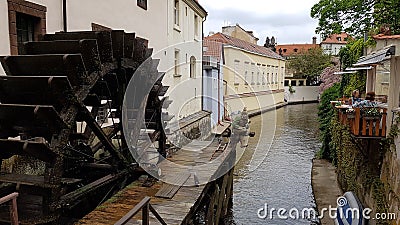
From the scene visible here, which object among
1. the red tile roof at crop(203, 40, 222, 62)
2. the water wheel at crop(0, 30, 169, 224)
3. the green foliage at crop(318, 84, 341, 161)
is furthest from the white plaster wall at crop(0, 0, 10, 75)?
the red tile roof at crop(203, 40, 222, 62)

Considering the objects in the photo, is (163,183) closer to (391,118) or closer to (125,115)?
(125,115)

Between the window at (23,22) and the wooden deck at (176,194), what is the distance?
2.75m

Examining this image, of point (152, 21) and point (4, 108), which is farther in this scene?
point (152, 21)

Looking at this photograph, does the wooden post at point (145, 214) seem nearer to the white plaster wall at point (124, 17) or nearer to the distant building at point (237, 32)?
the white plaster wall at point (124, 17)

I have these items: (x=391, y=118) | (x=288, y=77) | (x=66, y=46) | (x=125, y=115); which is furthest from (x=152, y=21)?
(x=288, y=77)

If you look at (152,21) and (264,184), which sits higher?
(152,21)

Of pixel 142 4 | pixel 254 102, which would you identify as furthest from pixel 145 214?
pixel 254 102

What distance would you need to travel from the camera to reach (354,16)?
32.0 ft

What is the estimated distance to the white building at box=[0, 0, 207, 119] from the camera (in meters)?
5.45

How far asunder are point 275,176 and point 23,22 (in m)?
8.99

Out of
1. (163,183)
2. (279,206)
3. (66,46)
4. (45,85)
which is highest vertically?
(66,46)

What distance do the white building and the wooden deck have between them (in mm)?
2606

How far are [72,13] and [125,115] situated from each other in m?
2.19

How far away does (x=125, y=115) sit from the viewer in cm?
643
